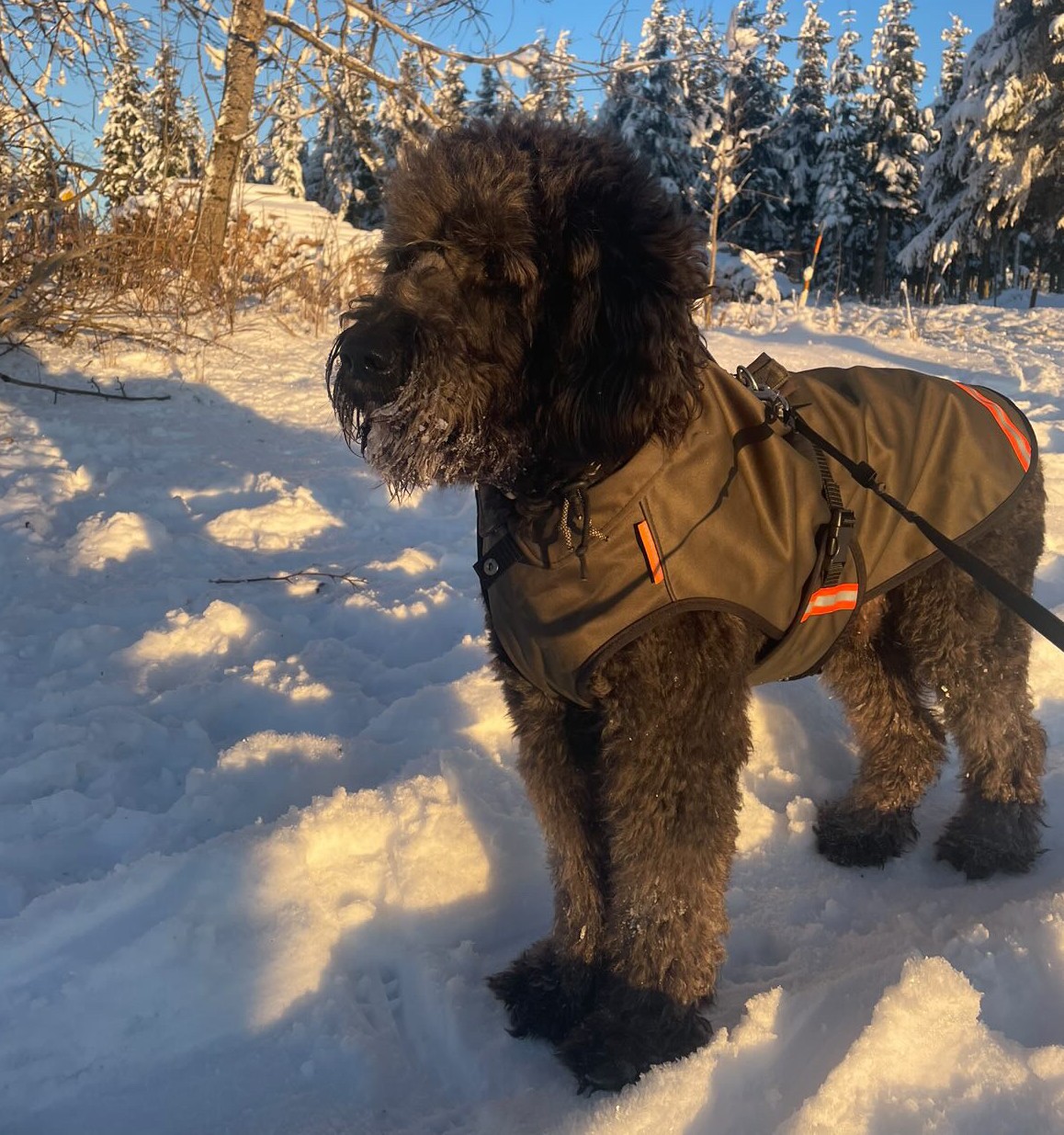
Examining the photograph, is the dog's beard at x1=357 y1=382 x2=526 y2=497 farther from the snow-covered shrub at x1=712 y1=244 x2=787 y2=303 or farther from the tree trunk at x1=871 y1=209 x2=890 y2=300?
the tree trunk at x1=871 y1=209 x2=890 y2=300

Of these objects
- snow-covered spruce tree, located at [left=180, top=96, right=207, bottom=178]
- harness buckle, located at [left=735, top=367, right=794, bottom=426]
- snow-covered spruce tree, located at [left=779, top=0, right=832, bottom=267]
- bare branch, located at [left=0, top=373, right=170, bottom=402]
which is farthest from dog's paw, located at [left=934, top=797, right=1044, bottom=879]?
snow-covered spruce tree, located at [left=779, top=0, right=832, bottom=267]

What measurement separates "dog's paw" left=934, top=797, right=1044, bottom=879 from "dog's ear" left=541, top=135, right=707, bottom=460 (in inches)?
73.1

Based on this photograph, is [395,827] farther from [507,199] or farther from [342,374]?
[507,199]

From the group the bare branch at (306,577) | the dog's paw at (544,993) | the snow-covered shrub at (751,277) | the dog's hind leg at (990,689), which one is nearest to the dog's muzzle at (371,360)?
the dog's paw at (544,993)

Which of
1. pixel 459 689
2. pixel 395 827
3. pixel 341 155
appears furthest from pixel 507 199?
pixel 341 155

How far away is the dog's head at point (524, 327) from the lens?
201 cm

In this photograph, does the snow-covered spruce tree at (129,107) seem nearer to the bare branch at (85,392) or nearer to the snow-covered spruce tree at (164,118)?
the snow-covered spruce tree at (164,118)

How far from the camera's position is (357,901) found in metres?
2.64

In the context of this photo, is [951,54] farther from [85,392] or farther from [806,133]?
[85,392]

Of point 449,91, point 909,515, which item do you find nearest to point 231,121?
point 449,91

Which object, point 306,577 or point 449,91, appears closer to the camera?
point 306,577

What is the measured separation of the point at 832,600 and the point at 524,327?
117cm

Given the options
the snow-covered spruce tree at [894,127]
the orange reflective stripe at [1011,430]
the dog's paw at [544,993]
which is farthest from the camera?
the snow-covered spruce tree at [894,127]

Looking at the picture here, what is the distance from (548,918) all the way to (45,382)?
693 centimetres
